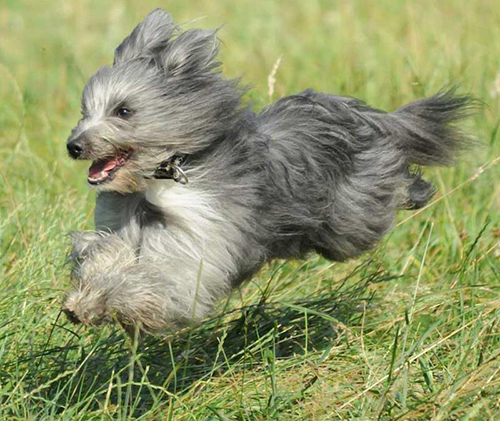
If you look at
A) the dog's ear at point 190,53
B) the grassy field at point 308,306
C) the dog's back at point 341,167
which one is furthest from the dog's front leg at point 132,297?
the dog's ear at point 190,53

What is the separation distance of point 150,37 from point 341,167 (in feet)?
3.53

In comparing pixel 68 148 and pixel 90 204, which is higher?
pixel 68 148

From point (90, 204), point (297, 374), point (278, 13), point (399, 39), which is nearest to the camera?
point (297, 374)

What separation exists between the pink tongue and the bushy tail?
1568mm

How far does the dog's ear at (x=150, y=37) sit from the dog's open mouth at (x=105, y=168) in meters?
0.46

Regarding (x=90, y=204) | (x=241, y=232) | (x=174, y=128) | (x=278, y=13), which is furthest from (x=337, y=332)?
(x=278, y=13)

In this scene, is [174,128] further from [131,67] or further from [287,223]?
[287,223]

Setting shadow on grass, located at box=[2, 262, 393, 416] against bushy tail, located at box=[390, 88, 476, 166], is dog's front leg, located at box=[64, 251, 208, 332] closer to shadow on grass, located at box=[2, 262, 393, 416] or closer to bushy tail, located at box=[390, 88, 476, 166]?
shadow on grass, located at box=[2, 262, 393, 416]

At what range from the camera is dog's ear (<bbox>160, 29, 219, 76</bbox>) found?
455cm

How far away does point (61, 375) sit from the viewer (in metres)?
4.41

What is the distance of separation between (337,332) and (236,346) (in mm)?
481

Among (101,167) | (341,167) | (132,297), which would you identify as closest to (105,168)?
(101,167)

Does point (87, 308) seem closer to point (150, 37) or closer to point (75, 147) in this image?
point (75, 147)

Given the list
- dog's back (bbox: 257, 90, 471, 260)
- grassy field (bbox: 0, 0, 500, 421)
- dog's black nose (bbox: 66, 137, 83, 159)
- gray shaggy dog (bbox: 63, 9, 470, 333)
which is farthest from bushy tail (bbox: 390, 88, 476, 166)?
dog's black nose (bbox: 66, 137, 83, 159)
